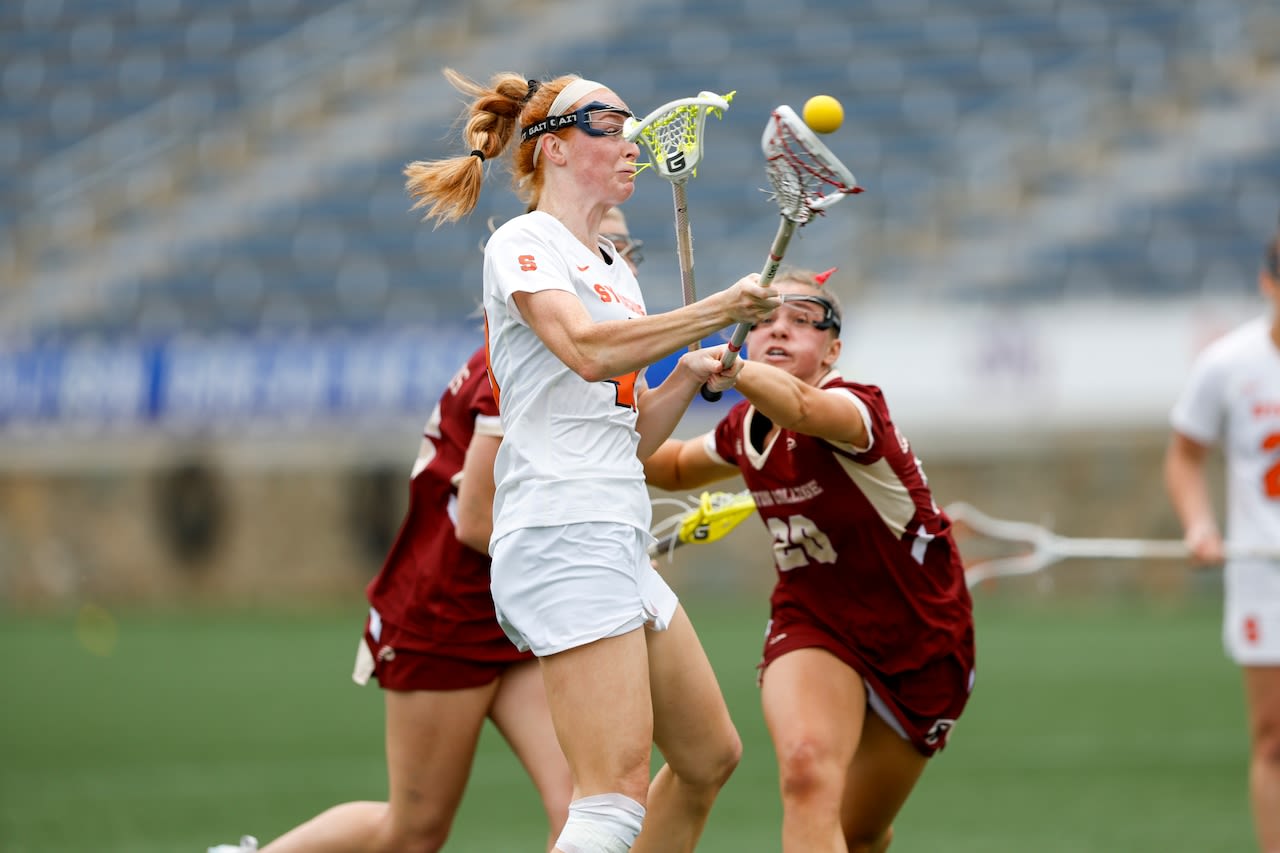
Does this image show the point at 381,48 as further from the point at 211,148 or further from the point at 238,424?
the point at 238,424

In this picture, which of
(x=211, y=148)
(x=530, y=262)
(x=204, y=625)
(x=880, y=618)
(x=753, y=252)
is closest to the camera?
(x=530, y=262)

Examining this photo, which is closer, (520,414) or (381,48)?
(520,414)

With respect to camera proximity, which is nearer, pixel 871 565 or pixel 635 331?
pixel 635 331

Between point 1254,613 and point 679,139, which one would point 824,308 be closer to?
point 679,139

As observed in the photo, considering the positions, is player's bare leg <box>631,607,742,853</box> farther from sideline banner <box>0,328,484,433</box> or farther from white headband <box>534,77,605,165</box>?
sideline banner <box>0,328,484,433</box>

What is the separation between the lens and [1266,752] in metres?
5.90

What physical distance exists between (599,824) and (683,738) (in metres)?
0.53

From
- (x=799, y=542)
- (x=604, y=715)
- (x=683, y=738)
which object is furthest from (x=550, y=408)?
(x=799, y=542)

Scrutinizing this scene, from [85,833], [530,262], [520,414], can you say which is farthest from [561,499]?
[85,833]

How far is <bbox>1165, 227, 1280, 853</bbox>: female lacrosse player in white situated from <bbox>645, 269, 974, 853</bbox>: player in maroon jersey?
1278 mm

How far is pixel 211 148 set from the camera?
22906mm

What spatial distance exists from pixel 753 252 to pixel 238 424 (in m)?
5.65

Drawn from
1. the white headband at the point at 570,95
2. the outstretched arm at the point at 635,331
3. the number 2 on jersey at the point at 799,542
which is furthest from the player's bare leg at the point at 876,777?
the white headband at the point at 570,95

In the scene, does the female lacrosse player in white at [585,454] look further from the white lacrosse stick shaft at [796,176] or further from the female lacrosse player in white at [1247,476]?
the female lacrosse player in white at [1247,476]
